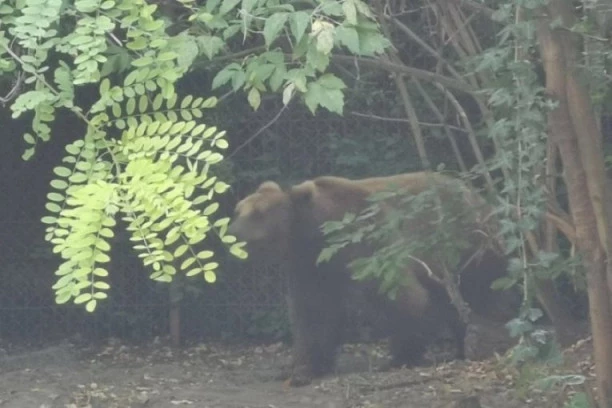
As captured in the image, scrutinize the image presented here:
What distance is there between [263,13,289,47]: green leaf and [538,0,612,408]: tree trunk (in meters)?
1.11

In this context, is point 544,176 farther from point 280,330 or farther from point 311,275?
point 280,330

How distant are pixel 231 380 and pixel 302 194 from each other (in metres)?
1.24

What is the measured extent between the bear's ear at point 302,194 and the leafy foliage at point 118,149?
3.43m

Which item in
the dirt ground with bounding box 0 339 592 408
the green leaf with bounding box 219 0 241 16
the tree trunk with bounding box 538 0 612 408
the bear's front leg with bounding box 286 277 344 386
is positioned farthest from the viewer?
the bear's front leg with bounding box 286 277 344 386

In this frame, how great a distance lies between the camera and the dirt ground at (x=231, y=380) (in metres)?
6.73

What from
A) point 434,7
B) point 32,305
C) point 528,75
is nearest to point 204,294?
point 32,305

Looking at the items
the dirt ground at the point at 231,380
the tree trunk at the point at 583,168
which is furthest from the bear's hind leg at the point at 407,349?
the tree trunk at the point at 583,168

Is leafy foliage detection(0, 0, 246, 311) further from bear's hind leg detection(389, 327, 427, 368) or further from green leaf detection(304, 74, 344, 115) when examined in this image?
bear's hind leg detection(389, 327, 427, 368)

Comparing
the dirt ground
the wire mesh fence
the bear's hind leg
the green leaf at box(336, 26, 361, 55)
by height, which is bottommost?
the dirt ground

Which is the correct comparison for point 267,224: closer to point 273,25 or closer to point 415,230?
point 415,230

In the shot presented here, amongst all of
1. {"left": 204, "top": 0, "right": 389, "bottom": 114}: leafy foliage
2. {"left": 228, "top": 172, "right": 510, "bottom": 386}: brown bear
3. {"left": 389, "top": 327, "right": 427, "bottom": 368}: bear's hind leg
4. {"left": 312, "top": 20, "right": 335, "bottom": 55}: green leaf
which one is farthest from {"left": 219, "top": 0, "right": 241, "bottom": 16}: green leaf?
{"left": 389, "top": 327, "right": 427, "bottom": 368}: bear's hind leg

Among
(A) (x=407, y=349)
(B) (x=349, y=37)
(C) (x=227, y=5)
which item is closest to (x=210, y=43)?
Answer: (C) (x=227, y=5)

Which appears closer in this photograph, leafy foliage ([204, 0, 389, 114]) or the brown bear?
leafy foliage ([204, 0, 389, 114])

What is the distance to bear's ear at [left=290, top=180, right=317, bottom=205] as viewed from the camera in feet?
25.3
